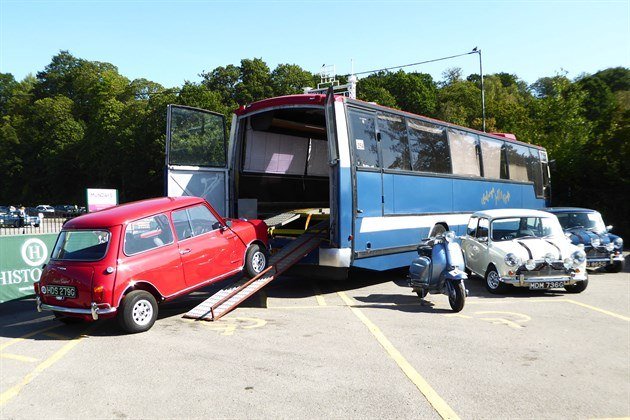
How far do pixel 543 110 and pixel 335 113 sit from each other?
26.8m

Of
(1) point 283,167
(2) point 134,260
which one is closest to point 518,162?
(1) point 283,167

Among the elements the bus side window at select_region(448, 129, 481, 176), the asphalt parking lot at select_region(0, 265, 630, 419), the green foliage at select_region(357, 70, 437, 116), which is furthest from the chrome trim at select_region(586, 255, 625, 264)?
the green foliage at select_region(357, 70, 437, 116)

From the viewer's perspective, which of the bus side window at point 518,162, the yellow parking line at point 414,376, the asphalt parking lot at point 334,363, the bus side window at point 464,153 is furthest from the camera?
the bus side window at point 518,162

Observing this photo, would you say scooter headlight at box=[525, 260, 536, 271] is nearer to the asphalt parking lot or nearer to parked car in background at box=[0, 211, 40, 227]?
the asphalt parking lot

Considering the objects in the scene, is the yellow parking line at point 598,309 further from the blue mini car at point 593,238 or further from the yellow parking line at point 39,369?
the yellow parking line at point 39,369

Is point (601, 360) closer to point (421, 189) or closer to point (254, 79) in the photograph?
point (421, 189)

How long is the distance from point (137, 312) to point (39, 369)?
161 cm

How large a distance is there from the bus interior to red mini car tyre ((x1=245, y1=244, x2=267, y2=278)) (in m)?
1.37

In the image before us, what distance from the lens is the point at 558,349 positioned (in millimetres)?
6277

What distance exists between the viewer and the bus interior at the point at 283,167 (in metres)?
11.4

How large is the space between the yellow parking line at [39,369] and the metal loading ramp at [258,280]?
6.02ft

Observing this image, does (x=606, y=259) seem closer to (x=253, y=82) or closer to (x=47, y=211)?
(x=47, y=211)

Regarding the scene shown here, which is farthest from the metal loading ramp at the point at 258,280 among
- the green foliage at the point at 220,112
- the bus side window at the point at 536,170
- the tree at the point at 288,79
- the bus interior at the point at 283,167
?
the tree at the point at 288,79

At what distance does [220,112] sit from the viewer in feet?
160
